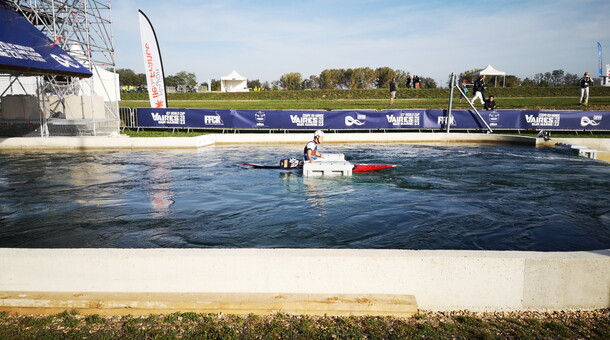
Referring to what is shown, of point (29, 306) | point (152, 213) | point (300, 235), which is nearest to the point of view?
point (29, 306)

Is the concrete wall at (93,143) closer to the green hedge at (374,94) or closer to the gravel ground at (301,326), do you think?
the gravel ground at (301,326)

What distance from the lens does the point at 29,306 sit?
16.6ft

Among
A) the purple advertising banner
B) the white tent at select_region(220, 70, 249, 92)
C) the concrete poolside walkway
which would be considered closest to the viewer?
the concrete poolside walkway

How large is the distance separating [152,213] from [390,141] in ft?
56.9

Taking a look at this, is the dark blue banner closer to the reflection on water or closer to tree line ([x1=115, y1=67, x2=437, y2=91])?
the reflection on water

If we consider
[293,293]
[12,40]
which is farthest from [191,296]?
[12,40]

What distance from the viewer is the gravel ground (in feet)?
14.8

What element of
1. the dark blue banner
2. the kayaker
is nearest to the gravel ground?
the kayaker

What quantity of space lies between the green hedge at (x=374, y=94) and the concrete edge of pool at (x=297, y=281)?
40.9 metres

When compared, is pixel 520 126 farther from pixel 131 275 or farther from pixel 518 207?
pixel 131 275

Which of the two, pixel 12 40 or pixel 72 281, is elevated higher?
pixel 12 40

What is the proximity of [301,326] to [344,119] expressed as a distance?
22.3 m

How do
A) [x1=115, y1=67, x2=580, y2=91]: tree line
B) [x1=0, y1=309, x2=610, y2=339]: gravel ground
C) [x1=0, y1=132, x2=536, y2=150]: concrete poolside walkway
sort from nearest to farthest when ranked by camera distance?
[x1=0, y1=309, x2=610, y2=339]: gravel ground → [x1=0, y1=132, x2=536, y2=150]: concrete poolside walkway → [x1=115, y1=67, x2=580, y2=91]: tree line

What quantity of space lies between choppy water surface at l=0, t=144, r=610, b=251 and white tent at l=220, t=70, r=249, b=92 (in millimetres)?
49751
